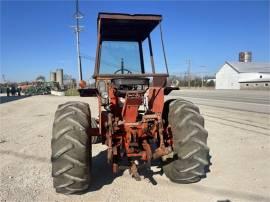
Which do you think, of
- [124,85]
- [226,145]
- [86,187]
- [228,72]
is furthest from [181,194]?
[228,72]

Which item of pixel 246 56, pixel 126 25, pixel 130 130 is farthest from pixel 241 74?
pixel 130 130

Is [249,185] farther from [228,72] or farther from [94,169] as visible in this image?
[228,72]

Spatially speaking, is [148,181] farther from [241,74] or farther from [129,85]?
[241,74]

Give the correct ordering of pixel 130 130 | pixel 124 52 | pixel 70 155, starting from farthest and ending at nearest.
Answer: pixel 124 52 < pixel 130 130 < pixel 70 155

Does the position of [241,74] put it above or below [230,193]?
above

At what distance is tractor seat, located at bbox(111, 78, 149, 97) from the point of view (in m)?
5.32

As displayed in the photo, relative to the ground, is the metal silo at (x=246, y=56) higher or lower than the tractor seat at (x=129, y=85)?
higher

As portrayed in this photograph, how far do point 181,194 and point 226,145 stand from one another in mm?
3806

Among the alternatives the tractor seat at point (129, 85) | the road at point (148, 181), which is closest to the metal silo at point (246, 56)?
the road at point (148, 181)

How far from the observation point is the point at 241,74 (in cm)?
7494

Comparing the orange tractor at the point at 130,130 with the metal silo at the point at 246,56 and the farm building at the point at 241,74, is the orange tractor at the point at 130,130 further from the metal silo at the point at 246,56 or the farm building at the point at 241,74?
the metal silo at the point at 246,56

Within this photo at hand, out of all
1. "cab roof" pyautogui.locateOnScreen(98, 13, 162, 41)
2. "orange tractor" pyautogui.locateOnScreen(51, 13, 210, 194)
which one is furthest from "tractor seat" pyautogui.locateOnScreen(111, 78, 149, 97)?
"cab roof" pyautogui.locateOnScreen(98, 13, 162, 41)

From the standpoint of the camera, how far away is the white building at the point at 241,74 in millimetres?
73463

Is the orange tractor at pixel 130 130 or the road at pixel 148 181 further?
the road at pixel 148 181
